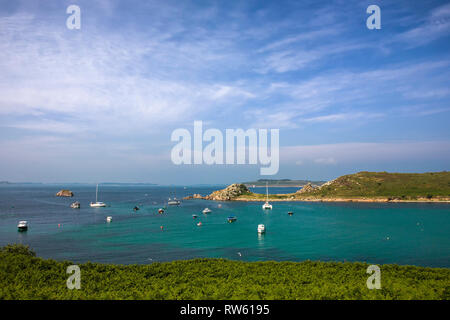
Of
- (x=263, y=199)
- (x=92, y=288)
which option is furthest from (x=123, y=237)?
(x=263, y=199)

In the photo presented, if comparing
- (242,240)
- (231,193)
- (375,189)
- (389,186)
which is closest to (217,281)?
(242,240)

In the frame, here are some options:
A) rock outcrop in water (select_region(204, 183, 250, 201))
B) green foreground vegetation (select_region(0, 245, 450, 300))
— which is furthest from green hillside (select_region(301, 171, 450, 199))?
green foreground vegetation (select_region(0, 245, 450, 300))

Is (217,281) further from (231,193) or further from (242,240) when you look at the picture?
(231,193)

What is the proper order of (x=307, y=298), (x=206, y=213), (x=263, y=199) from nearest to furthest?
(x=307, y=298) < (x=206, y=213) < (x=263, y=199)

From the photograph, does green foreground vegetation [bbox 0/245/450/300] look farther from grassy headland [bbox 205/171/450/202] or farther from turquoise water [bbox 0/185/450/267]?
grassy headland [bbox 205/171/450/202]

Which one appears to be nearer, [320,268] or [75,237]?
[320,268]

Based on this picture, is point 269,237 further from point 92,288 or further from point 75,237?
point 92,288
